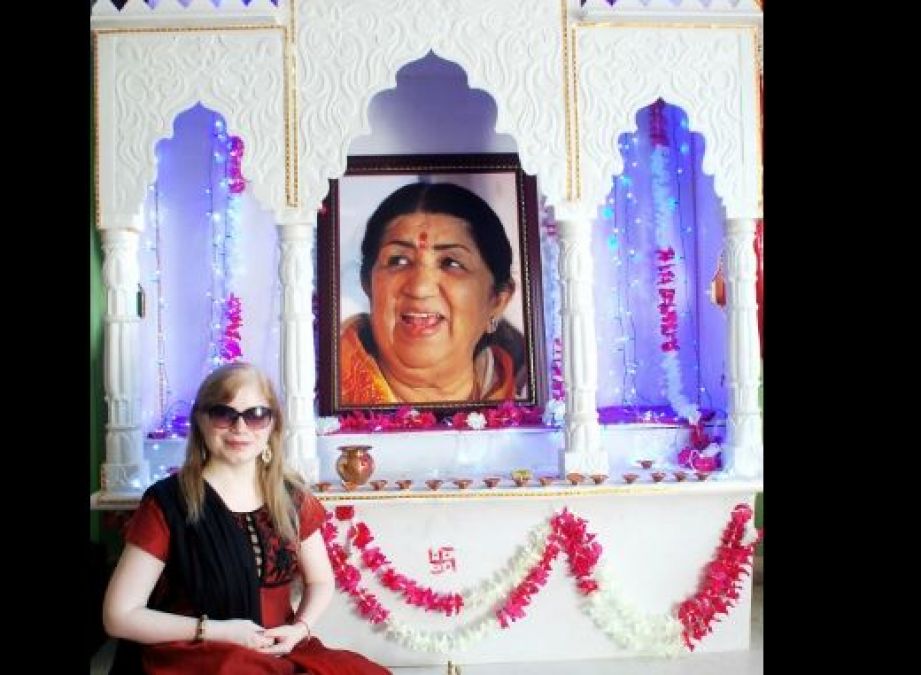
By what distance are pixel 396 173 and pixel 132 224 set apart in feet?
5.41

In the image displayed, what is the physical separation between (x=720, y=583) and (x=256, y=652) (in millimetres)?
2312

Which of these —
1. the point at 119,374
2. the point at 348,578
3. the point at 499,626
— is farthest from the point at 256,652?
the point at 119,374

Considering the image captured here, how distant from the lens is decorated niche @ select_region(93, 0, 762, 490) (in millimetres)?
4160

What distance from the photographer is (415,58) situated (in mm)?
4207

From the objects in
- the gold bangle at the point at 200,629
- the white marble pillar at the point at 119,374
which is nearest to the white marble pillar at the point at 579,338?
the gold bangle at the point at 200,629

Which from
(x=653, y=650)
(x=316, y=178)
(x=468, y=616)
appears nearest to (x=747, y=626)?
(x=653, y=650)

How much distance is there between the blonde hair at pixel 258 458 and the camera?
3.14m

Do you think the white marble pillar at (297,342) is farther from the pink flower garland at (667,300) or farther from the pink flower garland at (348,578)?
the pink flower garland at (667,300)

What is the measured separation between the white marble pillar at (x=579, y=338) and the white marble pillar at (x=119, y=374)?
6.76 ft

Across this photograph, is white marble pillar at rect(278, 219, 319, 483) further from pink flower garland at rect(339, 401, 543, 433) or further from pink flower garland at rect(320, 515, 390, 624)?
pink flower garland at rect(339, 401, 543, 433)

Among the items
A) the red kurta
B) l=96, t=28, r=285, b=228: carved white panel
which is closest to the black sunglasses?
→ the red kurta

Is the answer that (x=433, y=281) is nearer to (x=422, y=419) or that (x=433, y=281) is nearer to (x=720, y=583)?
(x=422, y=419)

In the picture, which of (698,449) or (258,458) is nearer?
(258,458)

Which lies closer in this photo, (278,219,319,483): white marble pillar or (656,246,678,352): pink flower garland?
(278,219,319,483): white marble pillar
